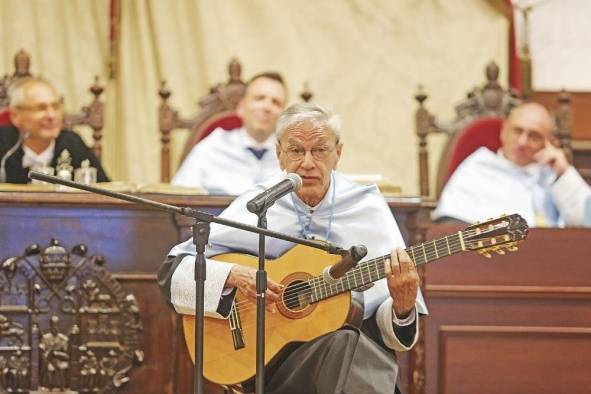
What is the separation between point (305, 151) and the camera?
12.8ft

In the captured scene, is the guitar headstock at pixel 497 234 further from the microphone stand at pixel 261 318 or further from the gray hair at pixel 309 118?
the gray hair at pixel 309 118

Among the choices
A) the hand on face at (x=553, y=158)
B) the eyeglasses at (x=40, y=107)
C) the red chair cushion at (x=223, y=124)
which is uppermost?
the eyeglasses at (x=40, y=107)

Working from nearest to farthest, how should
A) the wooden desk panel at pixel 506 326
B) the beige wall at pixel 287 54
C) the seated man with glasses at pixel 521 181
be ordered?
the wooden desk panel at pixel 506 326
the seated man with glasses at pixel 521 181
the beige wall at pixel 287 54

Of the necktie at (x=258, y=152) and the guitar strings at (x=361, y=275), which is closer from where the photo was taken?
the guitar strings at (x=361, y=275)

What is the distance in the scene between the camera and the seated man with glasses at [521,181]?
5898mm

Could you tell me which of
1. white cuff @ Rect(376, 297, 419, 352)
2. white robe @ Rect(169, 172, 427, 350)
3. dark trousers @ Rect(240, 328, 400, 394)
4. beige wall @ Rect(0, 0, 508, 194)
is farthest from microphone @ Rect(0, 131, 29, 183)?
white cuff @ Rect(376, 297, 419, 352)

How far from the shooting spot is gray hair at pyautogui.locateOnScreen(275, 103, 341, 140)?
3.95m

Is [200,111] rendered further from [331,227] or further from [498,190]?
[331,227]

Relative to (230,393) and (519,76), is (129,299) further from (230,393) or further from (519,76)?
(519,76)

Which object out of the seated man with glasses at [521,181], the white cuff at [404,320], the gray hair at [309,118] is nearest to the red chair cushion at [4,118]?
the seated man with glasses at [521,181]

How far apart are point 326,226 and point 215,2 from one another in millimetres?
3559

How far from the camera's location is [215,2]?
7.27 m

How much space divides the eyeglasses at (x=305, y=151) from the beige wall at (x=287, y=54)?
11.2ft

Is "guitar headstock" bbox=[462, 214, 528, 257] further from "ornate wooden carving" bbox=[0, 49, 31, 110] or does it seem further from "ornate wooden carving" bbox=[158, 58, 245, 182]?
"ornate wooden carving" bbox=[0, 49, 31, 110]
